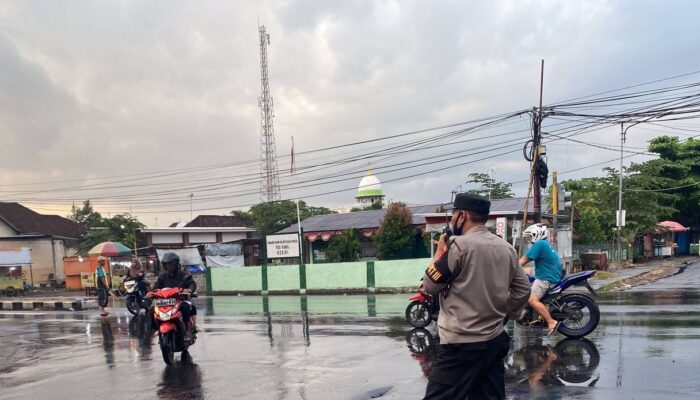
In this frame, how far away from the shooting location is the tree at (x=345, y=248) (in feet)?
108

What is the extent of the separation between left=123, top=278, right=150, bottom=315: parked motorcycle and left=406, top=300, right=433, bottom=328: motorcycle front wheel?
8718 mm

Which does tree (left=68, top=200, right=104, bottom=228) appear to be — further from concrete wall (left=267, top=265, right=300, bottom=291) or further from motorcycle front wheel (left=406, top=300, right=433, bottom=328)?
motorcycle front wheel (left=406, top=300, right=433, bottom=328)

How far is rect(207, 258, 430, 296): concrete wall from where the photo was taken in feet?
75.8

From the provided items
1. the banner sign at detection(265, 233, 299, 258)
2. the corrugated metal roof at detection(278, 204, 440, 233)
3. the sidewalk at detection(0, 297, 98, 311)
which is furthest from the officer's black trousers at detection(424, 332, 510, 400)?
the corrugated metal roof at detection(278, 204, 440, 233)

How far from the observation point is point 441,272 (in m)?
4.01

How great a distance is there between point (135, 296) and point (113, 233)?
3253 centimetres

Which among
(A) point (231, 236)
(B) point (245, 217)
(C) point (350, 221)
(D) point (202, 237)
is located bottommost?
(A) point (231, 236)

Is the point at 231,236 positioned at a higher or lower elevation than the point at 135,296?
higher

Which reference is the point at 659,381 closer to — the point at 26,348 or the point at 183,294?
the point at 183,294

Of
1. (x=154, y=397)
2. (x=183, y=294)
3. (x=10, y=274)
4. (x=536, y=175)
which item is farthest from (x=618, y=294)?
(x=10, y=274)

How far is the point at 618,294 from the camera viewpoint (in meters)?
17.4

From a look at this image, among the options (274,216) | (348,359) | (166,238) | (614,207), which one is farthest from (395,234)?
(274,216)

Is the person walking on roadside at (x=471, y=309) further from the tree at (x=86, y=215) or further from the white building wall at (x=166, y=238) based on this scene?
the tree at (x=86, y=215)

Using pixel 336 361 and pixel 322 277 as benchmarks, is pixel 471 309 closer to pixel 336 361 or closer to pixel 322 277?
pixel 336 361
